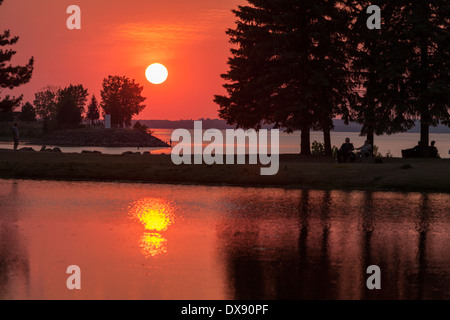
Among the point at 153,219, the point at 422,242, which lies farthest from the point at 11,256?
the point at 422,242

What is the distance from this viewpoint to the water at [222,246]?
7.16 metres

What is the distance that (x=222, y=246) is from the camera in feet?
32.7

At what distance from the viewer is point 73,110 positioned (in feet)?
466

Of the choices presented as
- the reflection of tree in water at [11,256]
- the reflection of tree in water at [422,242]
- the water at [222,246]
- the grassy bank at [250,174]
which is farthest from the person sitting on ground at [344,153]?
the reflection of tree in water at [11,256]

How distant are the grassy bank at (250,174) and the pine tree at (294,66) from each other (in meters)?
12.1

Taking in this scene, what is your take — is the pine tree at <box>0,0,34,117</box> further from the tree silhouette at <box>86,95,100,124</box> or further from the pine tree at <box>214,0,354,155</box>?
the tree silhouette at <box>86,95,100,124</box>

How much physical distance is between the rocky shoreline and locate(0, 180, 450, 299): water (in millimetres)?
108047

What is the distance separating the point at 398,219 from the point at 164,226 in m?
5.56

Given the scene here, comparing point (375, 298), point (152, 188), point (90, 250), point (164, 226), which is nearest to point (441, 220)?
point (164, 226)

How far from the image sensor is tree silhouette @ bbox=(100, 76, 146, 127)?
166375 millimetres

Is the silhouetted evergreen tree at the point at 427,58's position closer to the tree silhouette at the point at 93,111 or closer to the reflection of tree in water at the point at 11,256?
the reflection of tree in water at the point at 11,256

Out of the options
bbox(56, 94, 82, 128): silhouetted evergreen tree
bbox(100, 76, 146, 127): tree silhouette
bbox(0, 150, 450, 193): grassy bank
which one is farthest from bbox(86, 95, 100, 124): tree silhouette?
bbox(0, 150, 450, 193): grassy bank

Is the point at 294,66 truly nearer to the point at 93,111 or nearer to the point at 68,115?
the point at 68,115
